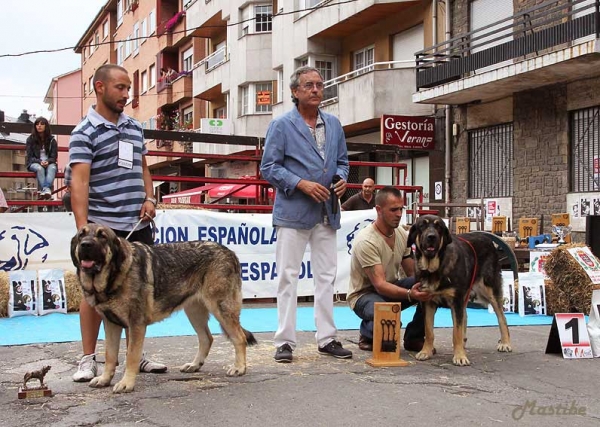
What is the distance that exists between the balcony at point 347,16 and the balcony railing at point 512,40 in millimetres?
2359

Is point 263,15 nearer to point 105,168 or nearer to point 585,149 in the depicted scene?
point 585,149

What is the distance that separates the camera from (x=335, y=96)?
2425 centimetres

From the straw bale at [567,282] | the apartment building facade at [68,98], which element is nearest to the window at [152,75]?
the apartment building facade at [68,98]

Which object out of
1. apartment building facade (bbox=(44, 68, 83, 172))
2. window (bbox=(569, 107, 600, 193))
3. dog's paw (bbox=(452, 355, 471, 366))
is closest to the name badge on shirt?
dog's paw (bbox=(452, 355, 471, 366))

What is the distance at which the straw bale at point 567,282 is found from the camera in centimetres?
813

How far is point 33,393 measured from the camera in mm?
4500

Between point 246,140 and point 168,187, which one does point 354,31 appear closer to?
point 246,140

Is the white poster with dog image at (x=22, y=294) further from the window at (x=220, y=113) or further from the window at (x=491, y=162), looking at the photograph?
the window at (x=220, y=113)

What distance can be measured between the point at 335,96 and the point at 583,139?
1053 cm

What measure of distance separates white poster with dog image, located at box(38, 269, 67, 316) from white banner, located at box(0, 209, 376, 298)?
29 cm

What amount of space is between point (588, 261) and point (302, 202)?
341 cm

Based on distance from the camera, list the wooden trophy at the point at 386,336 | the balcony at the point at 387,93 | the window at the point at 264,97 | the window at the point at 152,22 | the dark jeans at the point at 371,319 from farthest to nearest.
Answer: the window at the point at 152,22 → the window at the point at 264,97 → the balcony at the point at 387,93 → the dark jeans at the point at 371,319 → the wooden trophy at the point at 386,336

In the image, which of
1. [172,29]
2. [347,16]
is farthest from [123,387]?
[172,29]

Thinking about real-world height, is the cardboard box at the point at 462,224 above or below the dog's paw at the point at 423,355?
above
